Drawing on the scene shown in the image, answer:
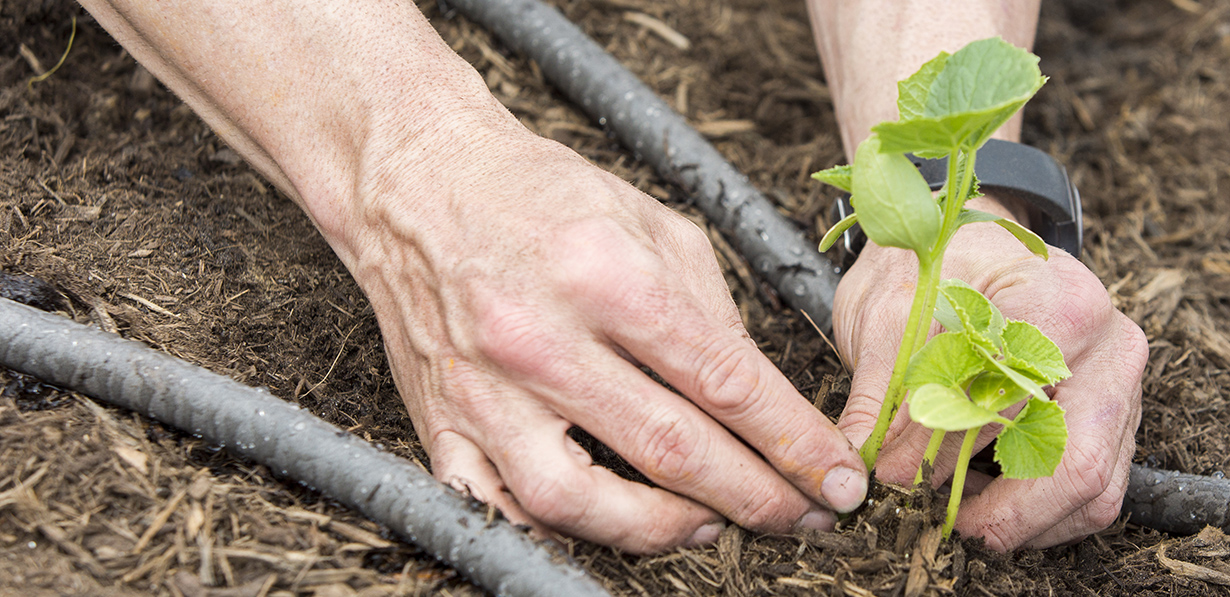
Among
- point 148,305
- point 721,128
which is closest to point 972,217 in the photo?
point 721,128

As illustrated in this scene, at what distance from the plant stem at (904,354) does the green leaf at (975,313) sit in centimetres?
3

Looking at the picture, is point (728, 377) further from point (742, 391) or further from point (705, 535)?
point (705, 535)

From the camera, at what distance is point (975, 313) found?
1081mm

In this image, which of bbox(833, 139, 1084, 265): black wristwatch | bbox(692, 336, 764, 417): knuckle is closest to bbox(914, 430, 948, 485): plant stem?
bbox(692, 336, 764, 417): knuckle

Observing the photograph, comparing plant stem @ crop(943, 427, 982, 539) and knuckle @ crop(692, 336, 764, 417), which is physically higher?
knuckle @ crop(692, 336, 764, 417)

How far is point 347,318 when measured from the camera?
62.7 inches

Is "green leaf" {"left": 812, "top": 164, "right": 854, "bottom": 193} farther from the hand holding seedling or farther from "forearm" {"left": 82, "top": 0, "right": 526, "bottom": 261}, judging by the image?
"forearm" {"left": 82, "top": 0, "right": 526, "bottom": 261}

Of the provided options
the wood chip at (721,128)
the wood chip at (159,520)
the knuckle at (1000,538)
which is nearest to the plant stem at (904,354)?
the knuckle at (1000,538)

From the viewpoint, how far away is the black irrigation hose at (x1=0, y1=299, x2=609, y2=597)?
112 centimetres

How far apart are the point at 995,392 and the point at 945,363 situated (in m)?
0.09

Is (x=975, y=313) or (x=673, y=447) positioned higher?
(x=975, y=313)

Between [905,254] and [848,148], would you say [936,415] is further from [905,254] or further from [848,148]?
[848,148]

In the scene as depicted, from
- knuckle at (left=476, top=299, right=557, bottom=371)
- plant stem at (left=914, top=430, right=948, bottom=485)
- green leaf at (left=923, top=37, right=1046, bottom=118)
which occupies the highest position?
green leaf at (left=923, top=37, right=1046, bottom=118)

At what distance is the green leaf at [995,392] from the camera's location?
1.07 m
